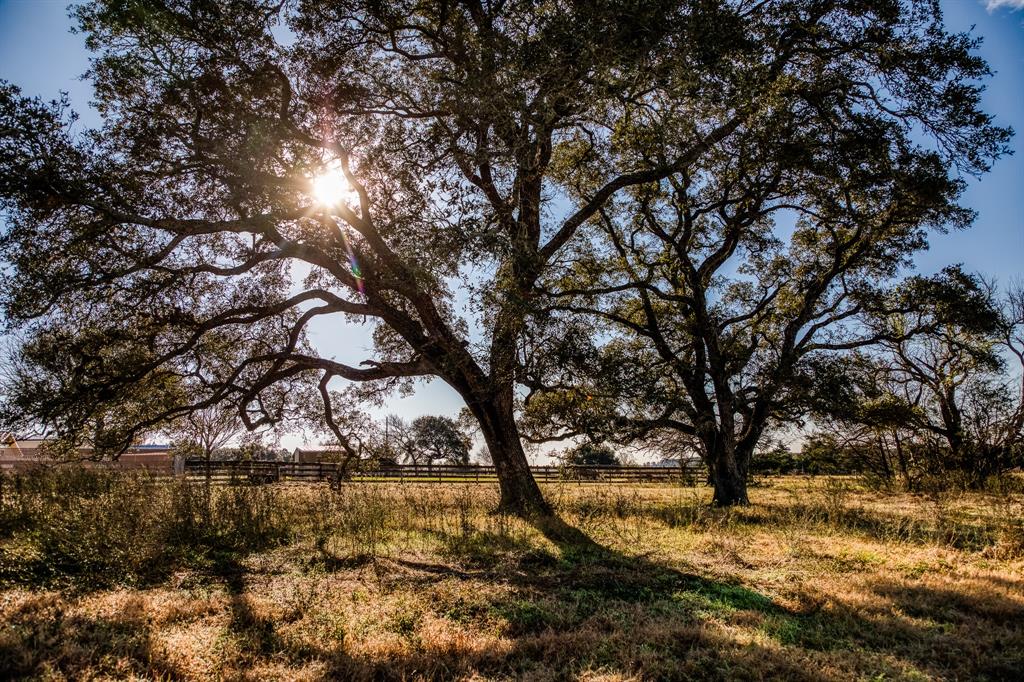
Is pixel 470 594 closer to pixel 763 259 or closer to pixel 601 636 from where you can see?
pixel 601 636

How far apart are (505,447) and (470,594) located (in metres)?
7.11

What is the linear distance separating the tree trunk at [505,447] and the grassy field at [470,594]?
232cm

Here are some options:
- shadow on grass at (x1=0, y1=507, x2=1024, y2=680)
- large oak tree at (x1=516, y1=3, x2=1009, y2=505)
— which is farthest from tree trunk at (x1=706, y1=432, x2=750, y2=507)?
shadow on grass at (x1=0, y1=507, x2=1024, y2=680)

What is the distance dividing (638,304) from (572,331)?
766cm

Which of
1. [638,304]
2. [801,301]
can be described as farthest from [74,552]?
[801,301]

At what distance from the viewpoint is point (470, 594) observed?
5750 mm

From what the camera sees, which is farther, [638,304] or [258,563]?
[638,304]

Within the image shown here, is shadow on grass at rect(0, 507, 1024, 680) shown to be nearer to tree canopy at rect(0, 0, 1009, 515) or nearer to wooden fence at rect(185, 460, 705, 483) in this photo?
tree canopy at rect(0, 0, 1009, 515)

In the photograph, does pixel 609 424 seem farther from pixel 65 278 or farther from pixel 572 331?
pixel 65 278

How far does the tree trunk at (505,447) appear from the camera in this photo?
1264 centimetres

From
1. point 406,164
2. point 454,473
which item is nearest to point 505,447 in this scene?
point 406,164

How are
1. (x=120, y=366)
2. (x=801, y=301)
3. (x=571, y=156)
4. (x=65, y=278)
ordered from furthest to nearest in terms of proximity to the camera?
(x=801, y=301)
(x=571, y=156)
(x=120, y=366)
(x=65, y=278)

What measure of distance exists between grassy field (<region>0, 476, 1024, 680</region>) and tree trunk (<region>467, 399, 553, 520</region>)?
232 centimetres

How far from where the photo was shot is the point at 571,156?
1357 centimetres
